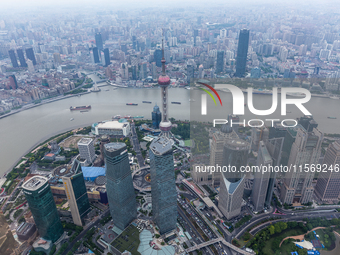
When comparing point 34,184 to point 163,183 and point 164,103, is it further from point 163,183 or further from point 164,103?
point 164,103

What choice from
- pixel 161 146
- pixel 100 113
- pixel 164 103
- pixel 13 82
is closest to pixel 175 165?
pixel 164 103

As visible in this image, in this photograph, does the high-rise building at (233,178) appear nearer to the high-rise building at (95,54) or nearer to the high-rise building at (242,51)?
the high-rise building at (242,51)

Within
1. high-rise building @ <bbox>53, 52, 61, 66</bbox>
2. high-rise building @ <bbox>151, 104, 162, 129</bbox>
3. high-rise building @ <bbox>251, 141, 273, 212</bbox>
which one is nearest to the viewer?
high-rise building @ <bbox>251, 141, 273, 212</bbox>

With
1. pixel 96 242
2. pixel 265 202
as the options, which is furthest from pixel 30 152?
pixel 265 202

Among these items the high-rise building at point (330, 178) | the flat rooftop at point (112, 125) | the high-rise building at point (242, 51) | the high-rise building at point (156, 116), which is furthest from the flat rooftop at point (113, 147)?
the high-rise building at point (242, 51)

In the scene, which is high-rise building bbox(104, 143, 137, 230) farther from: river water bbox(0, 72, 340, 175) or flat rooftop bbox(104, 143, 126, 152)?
river water bbox(0, 72, 340, 175)

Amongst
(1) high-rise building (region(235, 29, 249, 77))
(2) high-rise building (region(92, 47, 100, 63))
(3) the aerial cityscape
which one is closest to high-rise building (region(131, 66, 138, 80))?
(3) the aerial cityscape
